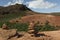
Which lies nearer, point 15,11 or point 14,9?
point 15,11

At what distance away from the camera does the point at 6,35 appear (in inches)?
643

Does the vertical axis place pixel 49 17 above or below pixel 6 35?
below

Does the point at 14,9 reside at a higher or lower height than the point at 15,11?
higher

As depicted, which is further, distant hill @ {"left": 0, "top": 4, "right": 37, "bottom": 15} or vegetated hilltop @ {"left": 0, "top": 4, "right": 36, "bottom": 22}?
distant hill @ {"left": 0, "top": 4, "right": 37, "bottom": 15}

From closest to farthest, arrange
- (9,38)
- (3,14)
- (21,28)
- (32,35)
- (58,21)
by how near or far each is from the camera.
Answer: (9,38) < (32,35) < (21,28) < (58,21) < (3,14)

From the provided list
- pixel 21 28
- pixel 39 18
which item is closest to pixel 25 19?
pixel 39 18

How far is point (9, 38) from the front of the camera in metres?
16.0

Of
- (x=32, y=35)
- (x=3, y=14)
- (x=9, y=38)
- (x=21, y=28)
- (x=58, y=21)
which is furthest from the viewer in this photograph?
(x=3, y=14)

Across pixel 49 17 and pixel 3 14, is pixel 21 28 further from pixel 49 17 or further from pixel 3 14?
pixel 3 14

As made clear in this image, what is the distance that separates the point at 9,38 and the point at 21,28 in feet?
28.8

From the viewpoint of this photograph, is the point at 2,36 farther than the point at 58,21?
No

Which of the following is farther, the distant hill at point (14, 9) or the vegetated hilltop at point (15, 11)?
the distant hill at point (14, 9)

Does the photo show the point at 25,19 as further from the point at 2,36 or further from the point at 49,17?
the point at 2,36

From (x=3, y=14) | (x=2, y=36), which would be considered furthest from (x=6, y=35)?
(x=3, y=14)
